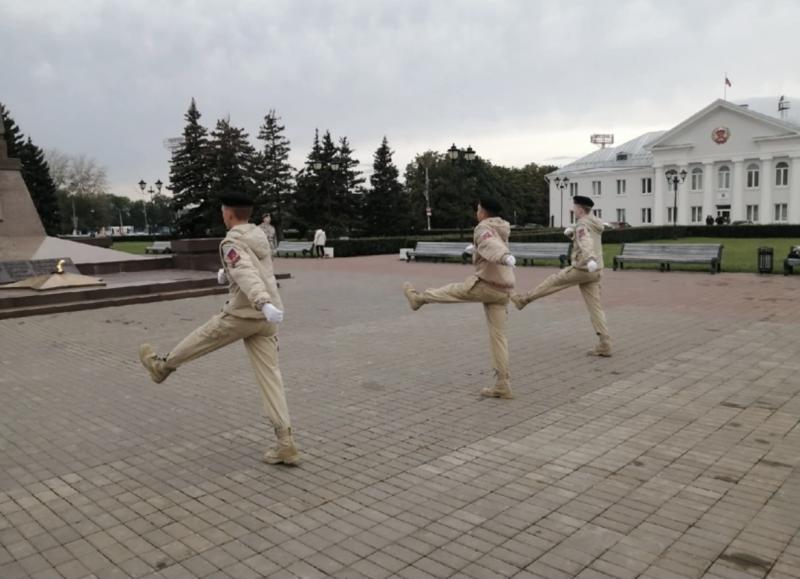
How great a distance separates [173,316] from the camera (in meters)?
12.0

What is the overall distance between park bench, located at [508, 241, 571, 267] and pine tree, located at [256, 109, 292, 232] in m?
26.8

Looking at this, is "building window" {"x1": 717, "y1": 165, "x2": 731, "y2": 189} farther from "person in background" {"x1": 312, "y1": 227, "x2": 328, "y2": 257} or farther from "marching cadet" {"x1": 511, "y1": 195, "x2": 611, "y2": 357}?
"marching cadet" {"x1": 511, "y1": 195, "x2": 611, "y2": 357}

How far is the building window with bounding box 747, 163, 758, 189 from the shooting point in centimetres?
6091

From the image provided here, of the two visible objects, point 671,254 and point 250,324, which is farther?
point 671,254

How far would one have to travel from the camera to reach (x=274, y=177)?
A: 156 feet

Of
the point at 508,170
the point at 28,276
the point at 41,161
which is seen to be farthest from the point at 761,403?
the point at 508,170

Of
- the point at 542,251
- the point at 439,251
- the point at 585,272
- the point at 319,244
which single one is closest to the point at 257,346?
the point at 585,272

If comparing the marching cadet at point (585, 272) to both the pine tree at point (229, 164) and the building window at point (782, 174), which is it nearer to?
the pine tree at point (229, 164)

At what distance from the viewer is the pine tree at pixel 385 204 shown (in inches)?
1972

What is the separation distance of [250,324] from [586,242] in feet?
14.3

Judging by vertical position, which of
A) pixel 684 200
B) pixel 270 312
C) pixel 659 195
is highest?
pixel 659 195

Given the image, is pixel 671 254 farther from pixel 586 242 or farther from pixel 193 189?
pixel 193 189

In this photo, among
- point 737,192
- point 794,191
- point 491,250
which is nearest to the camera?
point 491,250

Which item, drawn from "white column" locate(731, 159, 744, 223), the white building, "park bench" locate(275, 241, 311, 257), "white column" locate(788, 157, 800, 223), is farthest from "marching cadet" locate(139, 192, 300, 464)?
"white column" locate(731, 159, 744, 223)
